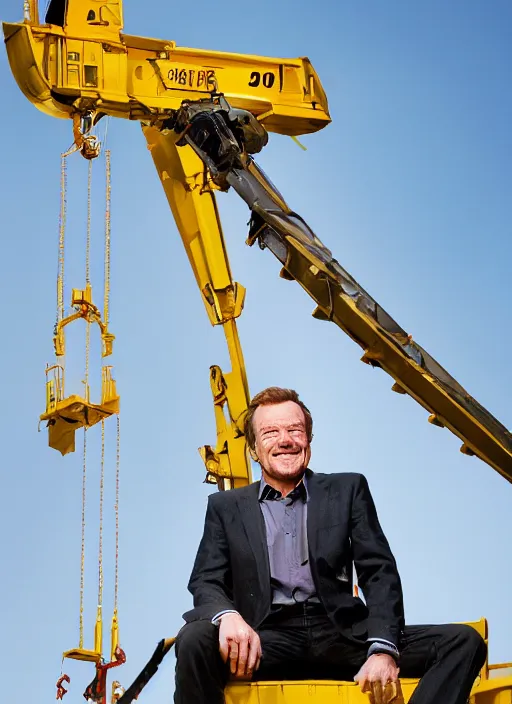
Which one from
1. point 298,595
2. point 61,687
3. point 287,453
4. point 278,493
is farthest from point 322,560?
point 61,687

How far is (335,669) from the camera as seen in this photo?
20.0 feet

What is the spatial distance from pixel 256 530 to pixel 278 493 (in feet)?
0.81

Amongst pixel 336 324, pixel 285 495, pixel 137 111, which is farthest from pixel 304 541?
pixel 137 111

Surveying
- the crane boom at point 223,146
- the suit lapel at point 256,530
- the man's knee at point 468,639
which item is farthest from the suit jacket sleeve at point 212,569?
the crane boom at point 223,146

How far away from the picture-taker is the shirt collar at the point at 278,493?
638 cm

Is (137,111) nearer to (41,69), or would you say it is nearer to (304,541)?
(41,69)

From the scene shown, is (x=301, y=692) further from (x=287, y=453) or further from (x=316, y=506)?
(x=287, y=453)

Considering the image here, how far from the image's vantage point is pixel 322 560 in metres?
6.12

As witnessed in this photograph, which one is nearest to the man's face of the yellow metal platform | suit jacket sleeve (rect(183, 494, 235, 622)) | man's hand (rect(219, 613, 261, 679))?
suit jacket sleeve (rect(183, 494, 235, 622))

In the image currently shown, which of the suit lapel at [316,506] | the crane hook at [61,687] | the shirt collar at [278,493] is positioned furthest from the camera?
the crane hook at [61,687]

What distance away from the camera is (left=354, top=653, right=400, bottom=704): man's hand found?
226 inches

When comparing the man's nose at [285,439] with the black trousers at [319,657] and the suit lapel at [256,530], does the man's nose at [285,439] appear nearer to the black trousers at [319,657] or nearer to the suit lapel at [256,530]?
the suit lapel at [256,530]

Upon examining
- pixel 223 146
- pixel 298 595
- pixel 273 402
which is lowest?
pixel 298 595

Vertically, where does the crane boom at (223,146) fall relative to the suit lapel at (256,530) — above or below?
above
